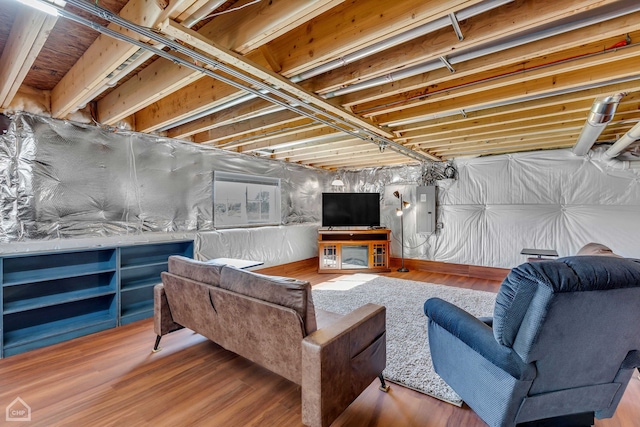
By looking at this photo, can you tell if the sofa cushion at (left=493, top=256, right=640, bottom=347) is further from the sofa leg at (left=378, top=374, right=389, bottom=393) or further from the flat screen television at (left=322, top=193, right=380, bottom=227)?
the flat screen television at (left=322, top=193, right=380, bottom=227)

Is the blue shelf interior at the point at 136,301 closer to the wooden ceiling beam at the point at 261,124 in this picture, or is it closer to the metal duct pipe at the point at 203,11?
the wooden ceiling beam at the point at 261,124

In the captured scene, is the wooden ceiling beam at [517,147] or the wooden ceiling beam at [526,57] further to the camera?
the wooden ceiling beam at [517,147]

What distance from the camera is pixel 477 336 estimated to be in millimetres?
1495

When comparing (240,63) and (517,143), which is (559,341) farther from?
(517,143)

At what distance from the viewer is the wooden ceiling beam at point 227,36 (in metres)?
1.52

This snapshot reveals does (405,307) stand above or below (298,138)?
below

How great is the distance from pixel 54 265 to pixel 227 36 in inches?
121

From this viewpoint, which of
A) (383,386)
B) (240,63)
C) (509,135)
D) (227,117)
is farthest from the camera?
(509,135)

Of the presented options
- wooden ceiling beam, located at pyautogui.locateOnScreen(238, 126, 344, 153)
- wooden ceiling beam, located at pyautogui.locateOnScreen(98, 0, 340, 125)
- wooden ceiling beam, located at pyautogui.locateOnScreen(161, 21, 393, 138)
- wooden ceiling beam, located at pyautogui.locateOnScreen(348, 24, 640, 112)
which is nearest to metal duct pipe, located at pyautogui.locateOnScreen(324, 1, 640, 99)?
Answer: wooden ceiling beam, located at pyautogui.locateOnScreen(348, 24, 640, 112)

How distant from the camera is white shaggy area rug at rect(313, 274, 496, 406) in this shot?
2125 mm

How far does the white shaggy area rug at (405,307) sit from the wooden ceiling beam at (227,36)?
2.53 m

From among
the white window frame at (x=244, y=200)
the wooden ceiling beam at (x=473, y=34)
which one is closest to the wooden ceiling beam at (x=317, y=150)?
the white window frame at (x=244, y=200)

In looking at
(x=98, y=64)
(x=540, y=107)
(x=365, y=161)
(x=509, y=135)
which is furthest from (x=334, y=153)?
(x=98, y=64)

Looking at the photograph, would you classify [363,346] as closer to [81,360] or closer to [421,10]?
[421,10]
